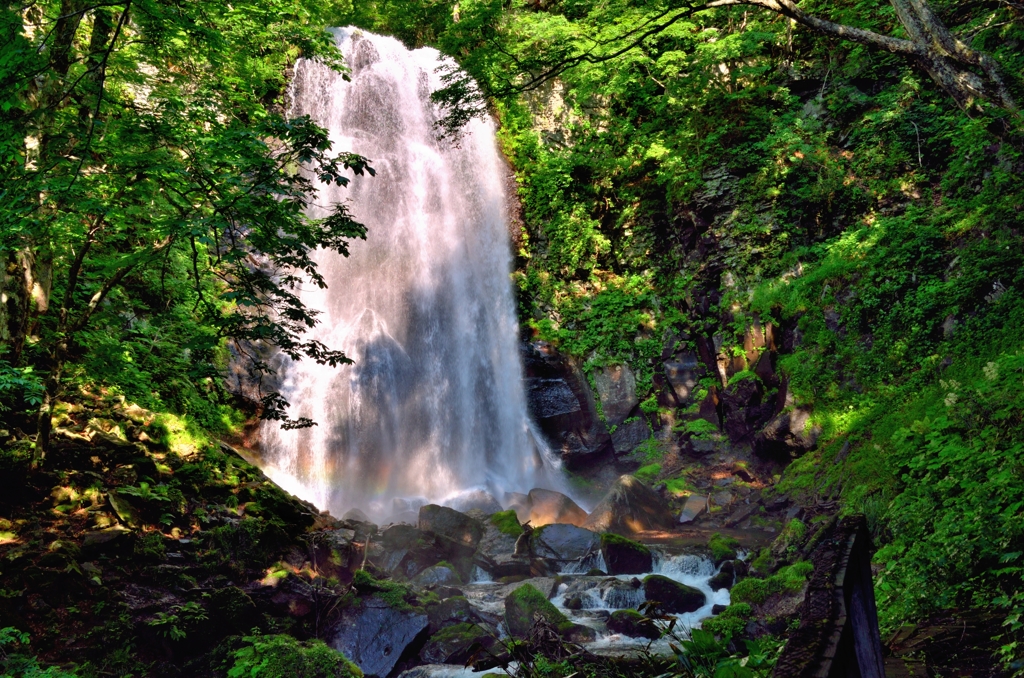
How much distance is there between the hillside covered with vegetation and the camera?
517cm

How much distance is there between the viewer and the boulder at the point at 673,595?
8.13m

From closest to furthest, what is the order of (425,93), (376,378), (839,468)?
(839,468) < (376,378) < (425,93)

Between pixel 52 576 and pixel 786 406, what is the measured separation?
11.5 metres

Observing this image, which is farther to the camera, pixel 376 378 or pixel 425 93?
pixel 425 93

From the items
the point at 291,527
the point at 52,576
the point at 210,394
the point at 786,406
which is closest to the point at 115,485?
the point at 52,576

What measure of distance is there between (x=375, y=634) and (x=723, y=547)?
5.64 meters

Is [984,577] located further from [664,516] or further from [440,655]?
[664,516]

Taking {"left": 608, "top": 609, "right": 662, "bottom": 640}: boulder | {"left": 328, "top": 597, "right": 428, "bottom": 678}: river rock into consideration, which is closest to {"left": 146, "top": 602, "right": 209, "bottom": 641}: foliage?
{"left": 328, "top": 597, "right": 428, "bottom": 678}: river rock

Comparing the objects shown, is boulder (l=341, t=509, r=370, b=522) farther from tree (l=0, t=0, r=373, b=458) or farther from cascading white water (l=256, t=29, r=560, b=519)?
tree (l=0, t=0, r=373, b=458)

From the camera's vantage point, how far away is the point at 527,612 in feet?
25.0

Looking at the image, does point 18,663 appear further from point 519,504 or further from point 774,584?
point 519,504

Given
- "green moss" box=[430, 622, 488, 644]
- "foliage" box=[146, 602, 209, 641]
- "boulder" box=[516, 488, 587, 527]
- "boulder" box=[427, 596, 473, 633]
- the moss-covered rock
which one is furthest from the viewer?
"boulder" box=[516, 488, 587, 527]

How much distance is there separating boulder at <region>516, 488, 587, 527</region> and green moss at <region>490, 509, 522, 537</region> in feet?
4.75

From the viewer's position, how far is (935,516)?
5215 mm
